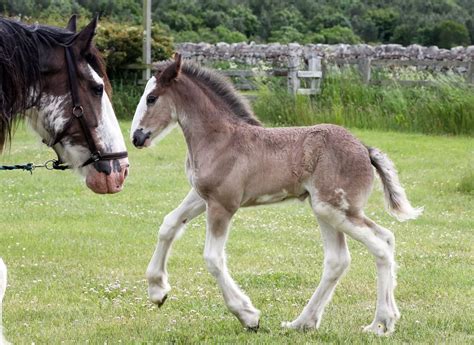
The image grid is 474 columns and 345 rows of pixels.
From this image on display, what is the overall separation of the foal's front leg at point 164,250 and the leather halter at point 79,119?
1.48m

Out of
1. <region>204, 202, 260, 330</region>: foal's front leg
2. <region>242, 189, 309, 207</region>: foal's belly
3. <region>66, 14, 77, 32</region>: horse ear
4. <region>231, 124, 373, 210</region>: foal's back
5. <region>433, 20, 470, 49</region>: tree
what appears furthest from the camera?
<region>433, 20, 470, 49</region>: tree

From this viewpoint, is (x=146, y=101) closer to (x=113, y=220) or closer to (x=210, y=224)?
(x=210, y=224)

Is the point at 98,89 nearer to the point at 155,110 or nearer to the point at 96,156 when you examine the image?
the point at 96,156

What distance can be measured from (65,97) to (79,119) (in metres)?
0.13

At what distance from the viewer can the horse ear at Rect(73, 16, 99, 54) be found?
15.7ft

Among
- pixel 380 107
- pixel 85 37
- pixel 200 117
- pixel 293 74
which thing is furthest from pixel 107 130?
pixel 293 74

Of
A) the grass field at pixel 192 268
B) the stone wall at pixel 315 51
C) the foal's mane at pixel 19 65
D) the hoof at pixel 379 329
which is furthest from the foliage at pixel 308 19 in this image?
the foal's mane at pixel 19 65

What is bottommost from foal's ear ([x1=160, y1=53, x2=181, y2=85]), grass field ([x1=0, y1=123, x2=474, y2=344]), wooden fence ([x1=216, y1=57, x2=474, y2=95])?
wooden fence ([x1=216, y1=57, x2=474, y2=95])

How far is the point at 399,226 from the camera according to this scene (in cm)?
1041

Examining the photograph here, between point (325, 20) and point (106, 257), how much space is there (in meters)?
31.1

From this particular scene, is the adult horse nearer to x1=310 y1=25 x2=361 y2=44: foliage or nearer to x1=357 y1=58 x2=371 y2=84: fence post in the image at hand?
x1=357 y1=58 x2=371 y2=84: fence post

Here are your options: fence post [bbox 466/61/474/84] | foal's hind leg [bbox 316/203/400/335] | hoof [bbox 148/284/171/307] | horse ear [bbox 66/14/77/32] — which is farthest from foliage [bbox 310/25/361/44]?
horse ear [bbox 66/14/77/32]

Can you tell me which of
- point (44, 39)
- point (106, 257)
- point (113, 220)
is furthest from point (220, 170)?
point (113, 220)

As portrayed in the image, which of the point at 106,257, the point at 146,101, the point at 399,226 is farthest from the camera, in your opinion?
the point at 399,226
